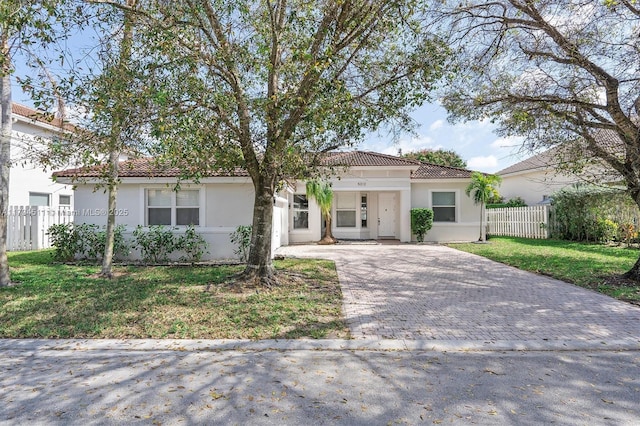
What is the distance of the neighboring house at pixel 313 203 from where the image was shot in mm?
12148

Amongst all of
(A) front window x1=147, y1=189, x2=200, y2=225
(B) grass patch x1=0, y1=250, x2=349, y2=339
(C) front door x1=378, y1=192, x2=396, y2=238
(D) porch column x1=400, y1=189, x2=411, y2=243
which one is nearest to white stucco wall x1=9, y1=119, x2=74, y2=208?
(A) front window x1=147, y1=189, x2=200, y2=225

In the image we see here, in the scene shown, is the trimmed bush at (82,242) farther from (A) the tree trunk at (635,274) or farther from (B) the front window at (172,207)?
(A) the tree trunk at (635,274)

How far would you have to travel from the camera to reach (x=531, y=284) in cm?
869

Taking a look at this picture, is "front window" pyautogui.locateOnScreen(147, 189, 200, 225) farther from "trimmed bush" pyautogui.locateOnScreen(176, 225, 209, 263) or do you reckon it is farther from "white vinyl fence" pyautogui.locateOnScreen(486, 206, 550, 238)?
"white vinyl fence" pyautogui.locateOnScreen(486, 206, 550, 238)

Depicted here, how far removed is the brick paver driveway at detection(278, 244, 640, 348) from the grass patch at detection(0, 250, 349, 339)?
2.27 feet

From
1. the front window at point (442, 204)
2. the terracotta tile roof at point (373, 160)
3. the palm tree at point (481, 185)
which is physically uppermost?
the terracotta tile roof at point (373, 160)

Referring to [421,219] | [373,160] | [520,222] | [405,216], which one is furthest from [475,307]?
[520,222]

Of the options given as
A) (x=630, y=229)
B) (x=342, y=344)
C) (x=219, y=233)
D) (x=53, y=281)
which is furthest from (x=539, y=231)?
(x=53, y=281)

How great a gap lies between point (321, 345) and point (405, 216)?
14278 millimetres

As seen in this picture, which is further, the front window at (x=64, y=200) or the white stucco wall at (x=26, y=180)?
the front window at (x=64, y=200)

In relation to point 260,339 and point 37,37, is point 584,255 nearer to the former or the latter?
point 260,339

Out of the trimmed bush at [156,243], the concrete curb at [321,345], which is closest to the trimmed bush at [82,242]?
the trimmed bush at [156,243]

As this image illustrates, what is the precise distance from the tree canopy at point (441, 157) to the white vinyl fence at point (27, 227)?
3558 centimetres

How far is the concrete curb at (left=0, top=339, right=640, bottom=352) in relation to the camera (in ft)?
16.0
